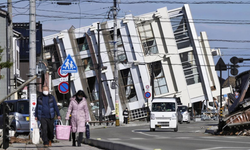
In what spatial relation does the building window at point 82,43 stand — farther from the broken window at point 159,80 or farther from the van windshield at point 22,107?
the van windshield at point 22,107

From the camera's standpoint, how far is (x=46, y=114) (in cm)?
1456

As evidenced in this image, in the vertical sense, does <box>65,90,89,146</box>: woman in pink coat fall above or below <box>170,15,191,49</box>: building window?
below

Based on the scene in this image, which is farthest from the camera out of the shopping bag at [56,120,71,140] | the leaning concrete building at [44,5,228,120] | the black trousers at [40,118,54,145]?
the leaning concrete building at [44,5,228,120]

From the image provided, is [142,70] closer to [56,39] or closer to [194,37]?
[194,37]

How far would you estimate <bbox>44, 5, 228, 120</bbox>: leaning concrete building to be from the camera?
57.3 metres

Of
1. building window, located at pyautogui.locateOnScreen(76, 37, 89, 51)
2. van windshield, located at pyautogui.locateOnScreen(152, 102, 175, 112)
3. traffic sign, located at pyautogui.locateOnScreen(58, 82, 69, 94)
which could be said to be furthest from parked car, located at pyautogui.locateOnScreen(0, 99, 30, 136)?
building window, located at pyautogui.locateOnScreen(76, 37, 89, 51)

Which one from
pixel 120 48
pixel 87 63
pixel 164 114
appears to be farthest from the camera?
pixel 87 63

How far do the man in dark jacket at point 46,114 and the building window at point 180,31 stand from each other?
4478 centimetres

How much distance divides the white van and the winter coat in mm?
15196

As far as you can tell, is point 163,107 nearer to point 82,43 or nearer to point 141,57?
point 141,57

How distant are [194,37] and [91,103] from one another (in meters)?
14.6

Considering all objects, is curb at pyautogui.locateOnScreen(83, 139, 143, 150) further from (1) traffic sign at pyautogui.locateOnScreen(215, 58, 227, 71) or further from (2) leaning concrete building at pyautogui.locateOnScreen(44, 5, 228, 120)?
(2) leaning concrete building at pyautogui.locateOnScreen(44, 5, 228, 120)

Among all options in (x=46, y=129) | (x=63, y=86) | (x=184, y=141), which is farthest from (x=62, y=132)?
(x=63, y=86)

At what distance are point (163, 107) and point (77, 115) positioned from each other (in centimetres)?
1605
